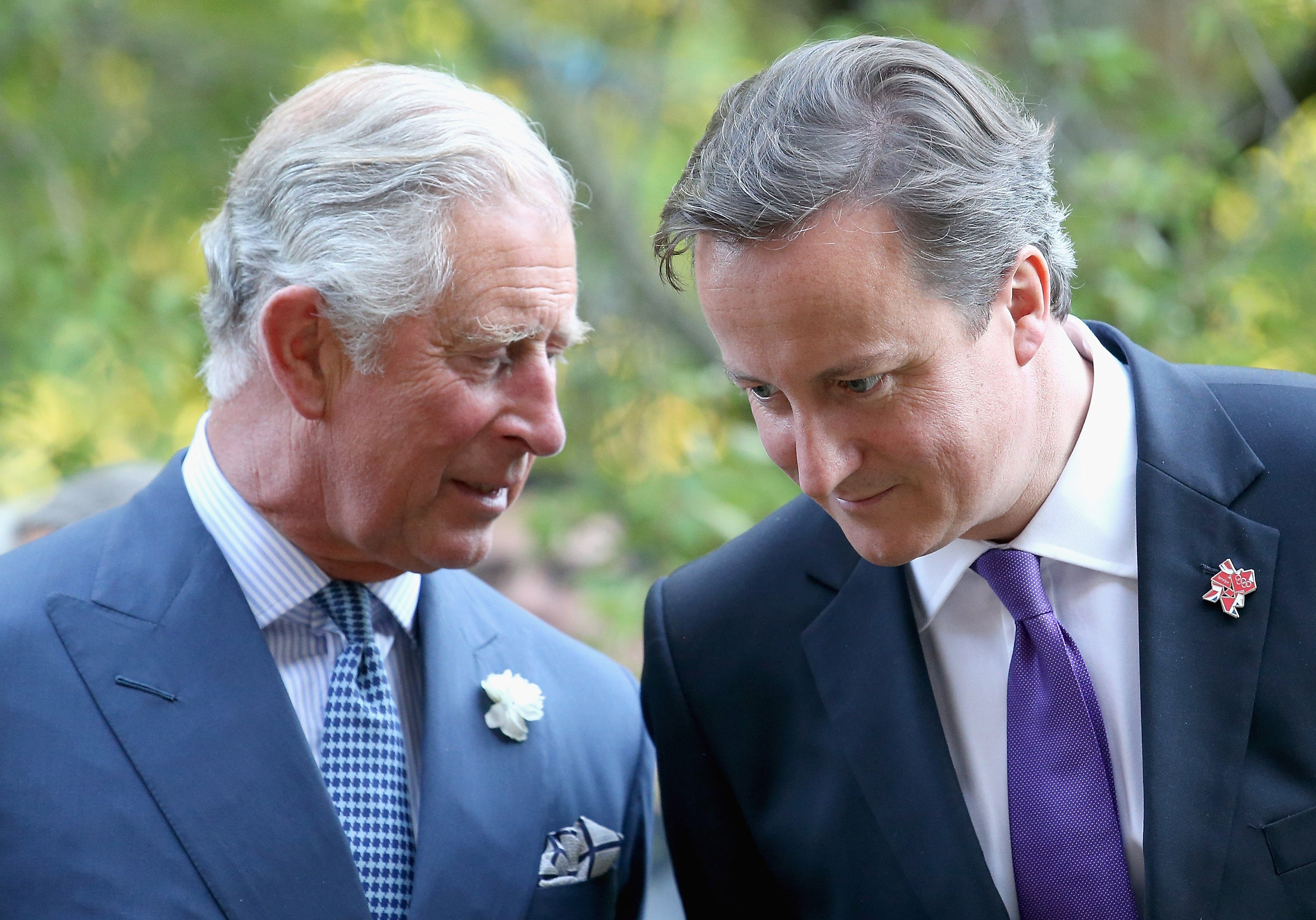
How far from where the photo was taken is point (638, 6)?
566 cm

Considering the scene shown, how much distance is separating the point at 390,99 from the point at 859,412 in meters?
1.12

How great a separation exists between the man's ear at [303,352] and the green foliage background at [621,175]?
1.89 meters

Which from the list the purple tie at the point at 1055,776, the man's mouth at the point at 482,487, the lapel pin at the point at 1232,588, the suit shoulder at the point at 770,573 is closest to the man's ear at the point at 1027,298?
the purple tie at the point at 1055,776

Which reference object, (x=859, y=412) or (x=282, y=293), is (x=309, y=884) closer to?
(x=282, y=293)

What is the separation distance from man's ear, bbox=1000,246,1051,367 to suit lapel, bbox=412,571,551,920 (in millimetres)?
1198

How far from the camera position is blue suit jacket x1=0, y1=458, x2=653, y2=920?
6.99 ft

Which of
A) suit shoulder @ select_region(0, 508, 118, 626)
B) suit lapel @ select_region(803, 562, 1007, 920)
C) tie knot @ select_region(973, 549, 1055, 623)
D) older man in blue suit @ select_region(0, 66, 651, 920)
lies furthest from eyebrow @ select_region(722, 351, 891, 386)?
suit shoulder @ select_region(0, 508, 118, 626)

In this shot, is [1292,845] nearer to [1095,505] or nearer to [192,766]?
[1095,505]

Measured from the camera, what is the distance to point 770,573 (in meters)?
2.56

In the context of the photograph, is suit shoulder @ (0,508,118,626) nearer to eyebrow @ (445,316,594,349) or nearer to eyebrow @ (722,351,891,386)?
eyebrow @ (445,316,594,349)

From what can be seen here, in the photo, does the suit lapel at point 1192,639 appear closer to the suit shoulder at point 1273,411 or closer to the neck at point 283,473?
the suit shoulder at point 1273,411

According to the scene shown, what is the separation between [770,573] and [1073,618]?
1.90ft

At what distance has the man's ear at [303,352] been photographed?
95.4 inches

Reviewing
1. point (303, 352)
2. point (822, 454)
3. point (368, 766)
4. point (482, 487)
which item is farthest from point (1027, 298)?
point (368, 766)
